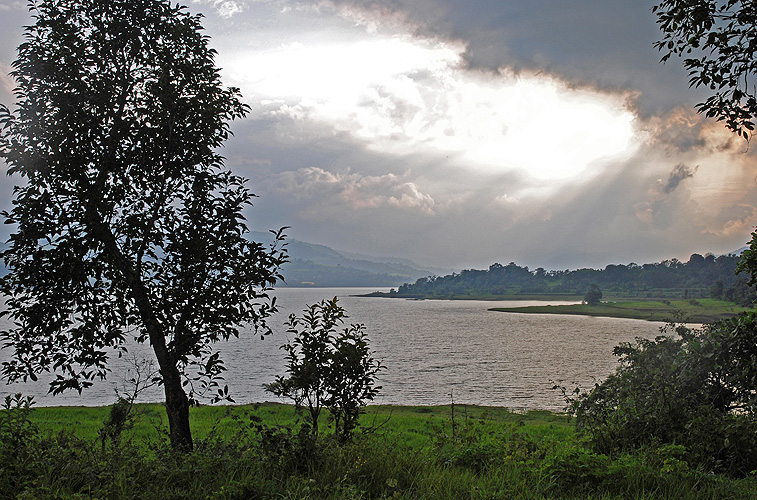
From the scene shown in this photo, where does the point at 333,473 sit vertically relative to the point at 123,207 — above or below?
below

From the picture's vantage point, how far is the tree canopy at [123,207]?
24.7 ft

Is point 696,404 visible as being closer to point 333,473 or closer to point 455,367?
point 333,473

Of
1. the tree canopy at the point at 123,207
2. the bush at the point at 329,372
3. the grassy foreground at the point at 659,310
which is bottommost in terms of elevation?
the grassy foreground at the point at 659,310

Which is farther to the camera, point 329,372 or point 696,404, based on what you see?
point 696,404

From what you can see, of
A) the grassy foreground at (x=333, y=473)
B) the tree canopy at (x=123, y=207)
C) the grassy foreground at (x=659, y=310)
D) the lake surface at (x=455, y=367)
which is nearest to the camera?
the grassy foreground at (x=333, y=473)

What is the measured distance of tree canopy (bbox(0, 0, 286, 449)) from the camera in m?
7.54

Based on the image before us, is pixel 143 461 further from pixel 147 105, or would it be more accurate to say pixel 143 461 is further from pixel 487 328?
pixel 487 328

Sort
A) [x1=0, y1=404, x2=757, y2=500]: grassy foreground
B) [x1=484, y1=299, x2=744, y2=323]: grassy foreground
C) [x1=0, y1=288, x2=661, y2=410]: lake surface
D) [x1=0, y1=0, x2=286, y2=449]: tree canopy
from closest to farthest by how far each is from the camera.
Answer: [x1=0, y1=404, x2=757, y2=500]: grassy foreground → [x1=0, y1=0, x2=286, y2=449]: tree canopy → [x1=0, y1=288, x2=661, y2=410]: lake surface → [x1=484, y1=299, x2=744, y2=323]: grassy foreground

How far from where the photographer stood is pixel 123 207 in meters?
8.36

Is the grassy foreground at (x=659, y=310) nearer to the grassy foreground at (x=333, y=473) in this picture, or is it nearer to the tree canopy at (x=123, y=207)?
the grassy foreground at (x=333, y=473)

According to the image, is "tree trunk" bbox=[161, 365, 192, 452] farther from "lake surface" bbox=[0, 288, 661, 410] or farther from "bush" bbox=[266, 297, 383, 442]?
"lake surface" bbox=[0, 288, 661, 410]

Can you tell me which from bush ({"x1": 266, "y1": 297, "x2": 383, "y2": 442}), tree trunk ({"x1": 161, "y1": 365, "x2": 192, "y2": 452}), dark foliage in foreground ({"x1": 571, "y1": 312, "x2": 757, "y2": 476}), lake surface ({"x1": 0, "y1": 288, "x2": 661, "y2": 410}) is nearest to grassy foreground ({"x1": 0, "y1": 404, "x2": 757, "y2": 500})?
bush ({"x1": 266, "y1": 297, "x2": 383, "y2": 442})

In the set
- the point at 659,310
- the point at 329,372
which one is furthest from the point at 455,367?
the point at 659,310

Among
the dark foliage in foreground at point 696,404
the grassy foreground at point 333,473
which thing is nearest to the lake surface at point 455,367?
the dark foliage in foreground at point 696,404
